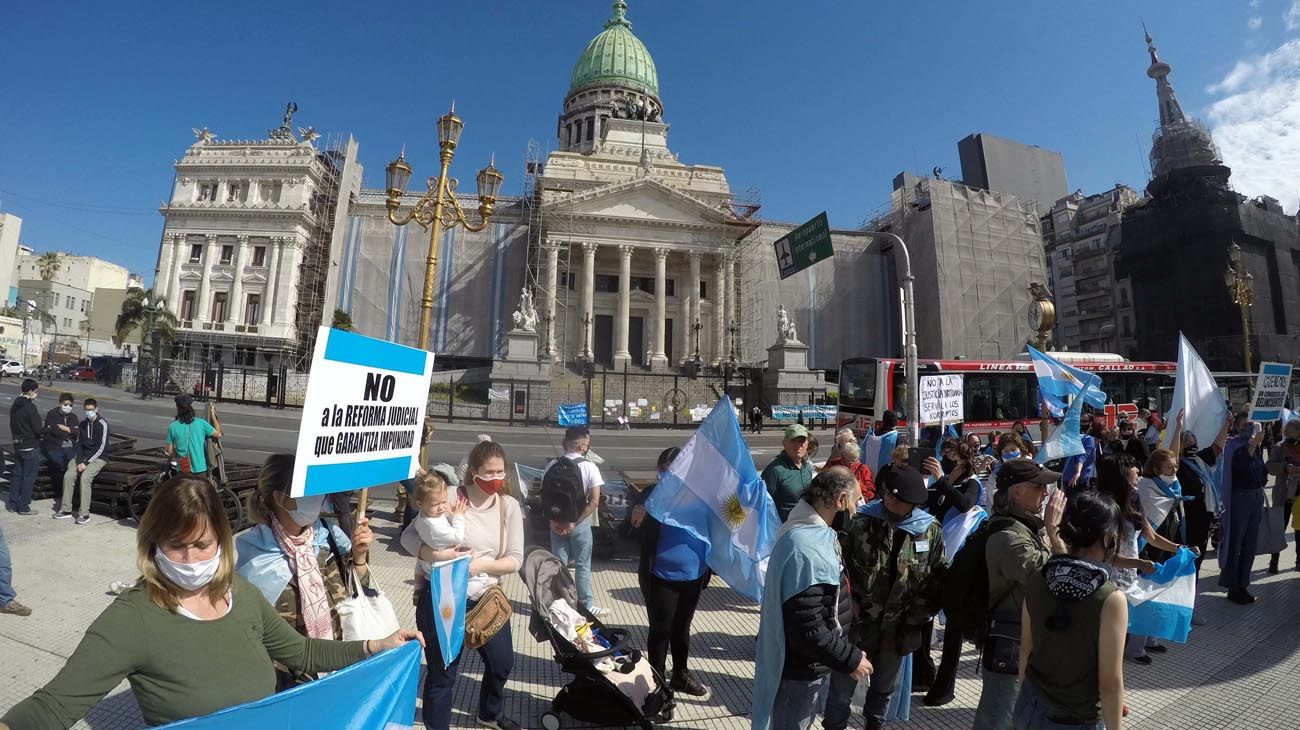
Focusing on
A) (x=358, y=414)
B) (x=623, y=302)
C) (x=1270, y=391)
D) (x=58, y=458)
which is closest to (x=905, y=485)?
(x=358, y=414)

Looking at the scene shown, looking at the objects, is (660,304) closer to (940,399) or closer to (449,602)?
(940,399)

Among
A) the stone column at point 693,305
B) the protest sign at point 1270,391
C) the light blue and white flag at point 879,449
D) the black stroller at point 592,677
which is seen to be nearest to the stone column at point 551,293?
the stone column at point 693,305

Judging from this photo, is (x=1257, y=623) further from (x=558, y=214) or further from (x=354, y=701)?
(x=558, y=214)

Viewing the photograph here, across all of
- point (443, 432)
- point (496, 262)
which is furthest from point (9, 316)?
point (443, 432)

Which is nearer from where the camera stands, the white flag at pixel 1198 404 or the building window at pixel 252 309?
the white flag at pixel 1198 404

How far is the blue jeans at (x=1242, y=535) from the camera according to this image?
235 inches

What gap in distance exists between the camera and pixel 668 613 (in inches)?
156

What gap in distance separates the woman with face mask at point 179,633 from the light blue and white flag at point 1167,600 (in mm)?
4893

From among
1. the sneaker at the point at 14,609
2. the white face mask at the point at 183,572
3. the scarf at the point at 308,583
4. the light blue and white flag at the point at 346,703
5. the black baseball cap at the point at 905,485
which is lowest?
the sneaker at the point at 14,609

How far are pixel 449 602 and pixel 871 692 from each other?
2.45 meters

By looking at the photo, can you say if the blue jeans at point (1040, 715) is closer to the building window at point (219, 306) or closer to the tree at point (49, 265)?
the building window at point (219, 306)

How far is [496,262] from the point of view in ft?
133

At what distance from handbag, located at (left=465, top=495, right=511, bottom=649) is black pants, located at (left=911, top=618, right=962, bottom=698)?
7.79ft

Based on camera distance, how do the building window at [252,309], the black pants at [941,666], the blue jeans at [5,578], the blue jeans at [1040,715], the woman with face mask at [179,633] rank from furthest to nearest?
the building window at [252,309] < the blue jeans at [5,578] < the black pants at [941,666] < the blue jeans at [1040,715] < the woman with face mask at [179,633]
